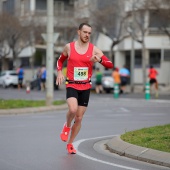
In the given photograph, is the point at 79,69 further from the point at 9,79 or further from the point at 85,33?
the point at 9,79

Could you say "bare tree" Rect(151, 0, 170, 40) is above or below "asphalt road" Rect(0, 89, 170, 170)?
above

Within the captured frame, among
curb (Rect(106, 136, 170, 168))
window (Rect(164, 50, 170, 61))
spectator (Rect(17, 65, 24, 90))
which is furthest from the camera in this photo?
window (Rect(164, 50, 170, 61))

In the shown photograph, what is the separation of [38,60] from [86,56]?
60790 mm

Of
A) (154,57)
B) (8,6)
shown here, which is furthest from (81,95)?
(8,6)

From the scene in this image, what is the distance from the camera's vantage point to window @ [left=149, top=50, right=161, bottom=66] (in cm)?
5528

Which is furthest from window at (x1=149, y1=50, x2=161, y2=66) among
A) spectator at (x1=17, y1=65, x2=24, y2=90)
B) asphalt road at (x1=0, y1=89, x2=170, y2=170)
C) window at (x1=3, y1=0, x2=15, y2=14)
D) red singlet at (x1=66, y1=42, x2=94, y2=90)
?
red singlet at (x1=66, y1=42, x2=94, y2=90)

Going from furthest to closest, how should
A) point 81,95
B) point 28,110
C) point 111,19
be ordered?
point 111,19, point 28,110, point 81,95

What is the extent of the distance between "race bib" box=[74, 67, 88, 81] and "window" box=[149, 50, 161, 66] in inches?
1744

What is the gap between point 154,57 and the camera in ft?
183

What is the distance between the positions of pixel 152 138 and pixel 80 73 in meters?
1.93

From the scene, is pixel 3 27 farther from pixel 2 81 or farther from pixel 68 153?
pixel 68 153

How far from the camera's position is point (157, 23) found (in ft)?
164

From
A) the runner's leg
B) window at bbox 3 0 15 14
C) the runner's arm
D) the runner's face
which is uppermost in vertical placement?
window at bbox 3 0 15 14

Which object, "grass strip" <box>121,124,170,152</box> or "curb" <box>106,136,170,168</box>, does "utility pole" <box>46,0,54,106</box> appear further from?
"curb" <box>106,136,170,168</box>
